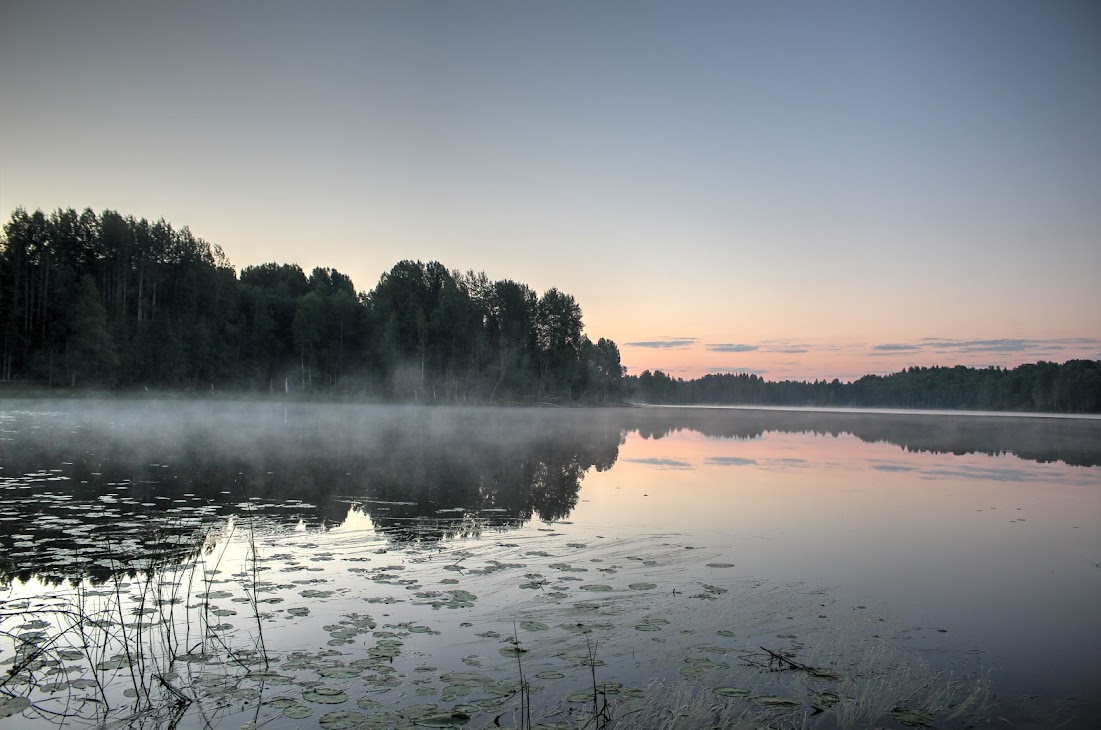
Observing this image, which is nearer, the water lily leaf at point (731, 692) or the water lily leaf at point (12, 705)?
the water lily leaf at point (12, 705)

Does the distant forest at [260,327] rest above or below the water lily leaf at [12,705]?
above

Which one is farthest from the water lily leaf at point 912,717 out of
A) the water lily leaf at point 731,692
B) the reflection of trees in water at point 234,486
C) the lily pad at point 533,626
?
the reflection of trees in water at point 234,486

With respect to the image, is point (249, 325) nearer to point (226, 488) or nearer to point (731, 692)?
point (226, 488)

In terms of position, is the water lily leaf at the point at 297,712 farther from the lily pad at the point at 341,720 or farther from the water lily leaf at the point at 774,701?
the water lily leaf at the point at 774,701

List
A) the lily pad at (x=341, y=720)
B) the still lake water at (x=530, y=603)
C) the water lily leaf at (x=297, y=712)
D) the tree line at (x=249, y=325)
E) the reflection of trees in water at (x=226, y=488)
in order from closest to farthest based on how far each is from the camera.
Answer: the lily pad at (x=341, y=720)
the water lily leaf at (x=297, y=712)
the still lake water at (x=530, y=603)
the reflection of trees in water at (x=226, y=488)
the tree line at (x=249, y=325)

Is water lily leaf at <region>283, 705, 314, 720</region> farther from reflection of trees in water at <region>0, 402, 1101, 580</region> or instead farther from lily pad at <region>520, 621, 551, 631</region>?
reflection of trees in water at <region>0, 402, 1101, 580</region>

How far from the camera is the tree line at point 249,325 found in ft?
205

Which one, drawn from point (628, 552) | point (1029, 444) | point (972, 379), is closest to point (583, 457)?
point (628, 552)

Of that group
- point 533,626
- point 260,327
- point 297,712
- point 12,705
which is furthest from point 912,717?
point 260,327

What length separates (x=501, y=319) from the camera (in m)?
104

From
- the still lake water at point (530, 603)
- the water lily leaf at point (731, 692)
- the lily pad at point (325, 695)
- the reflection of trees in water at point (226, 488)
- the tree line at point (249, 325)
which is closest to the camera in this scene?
the lily pad at point (325, 695)

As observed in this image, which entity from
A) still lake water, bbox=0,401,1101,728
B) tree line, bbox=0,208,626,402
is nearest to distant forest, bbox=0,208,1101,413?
tree line, bbox=0,208,626,402

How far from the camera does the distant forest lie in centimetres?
6253

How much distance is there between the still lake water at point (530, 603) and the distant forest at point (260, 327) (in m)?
56.3
